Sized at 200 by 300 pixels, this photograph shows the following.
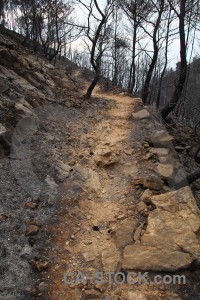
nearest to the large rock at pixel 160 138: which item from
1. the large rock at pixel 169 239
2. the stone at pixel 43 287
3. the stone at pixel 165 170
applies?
the stone at pixel 165 170

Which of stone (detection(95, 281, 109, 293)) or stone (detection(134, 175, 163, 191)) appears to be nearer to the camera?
stone (detection(95, 281, 109, 293))

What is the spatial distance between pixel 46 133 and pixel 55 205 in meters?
2.22

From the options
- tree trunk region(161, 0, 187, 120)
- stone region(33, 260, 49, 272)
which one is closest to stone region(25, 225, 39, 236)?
stone region(33, 260, 49, 272)

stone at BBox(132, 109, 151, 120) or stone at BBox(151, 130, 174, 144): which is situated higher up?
stone at BBox(132, 109, 151, 120)

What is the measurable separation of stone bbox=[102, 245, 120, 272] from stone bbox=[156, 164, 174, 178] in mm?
2061

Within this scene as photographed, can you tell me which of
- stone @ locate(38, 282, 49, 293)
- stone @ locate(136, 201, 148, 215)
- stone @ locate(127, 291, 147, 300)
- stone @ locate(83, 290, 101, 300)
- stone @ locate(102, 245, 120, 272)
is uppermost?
stone @ locate(136, 201, 148, 215)

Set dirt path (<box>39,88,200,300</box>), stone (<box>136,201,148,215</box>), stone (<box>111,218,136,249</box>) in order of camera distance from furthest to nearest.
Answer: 1. stone (<box>136,201,148,215</box>)
2. stone (<box>111,218,136,249</box>)
3. dirt path (<box>39,88,200,300</box>)

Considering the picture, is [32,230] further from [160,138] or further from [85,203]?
[160,138]

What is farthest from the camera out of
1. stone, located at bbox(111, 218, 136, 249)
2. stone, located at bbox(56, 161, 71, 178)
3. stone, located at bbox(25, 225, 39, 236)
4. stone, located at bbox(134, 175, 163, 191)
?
stone, located at bbox(56, 161, 71, 178)

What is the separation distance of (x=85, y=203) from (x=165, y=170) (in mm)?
1975

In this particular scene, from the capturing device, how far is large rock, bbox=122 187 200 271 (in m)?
3.31

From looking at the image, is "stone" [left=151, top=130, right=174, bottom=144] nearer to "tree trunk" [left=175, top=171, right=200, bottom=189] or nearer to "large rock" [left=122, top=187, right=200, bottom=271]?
"tree trunk" [left=175, top=171, right=200, bottom=189]

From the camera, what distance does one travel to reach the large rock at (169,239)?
331 centimetres

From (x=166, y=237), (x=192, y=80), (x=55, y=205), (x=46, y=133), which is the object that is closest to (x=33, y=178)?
(x=55, y=205)
